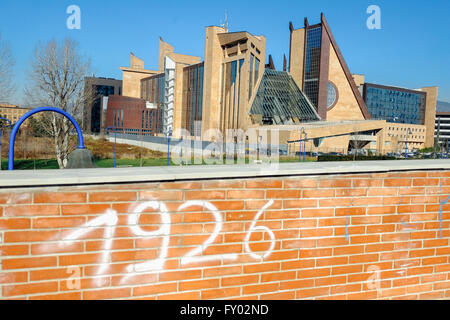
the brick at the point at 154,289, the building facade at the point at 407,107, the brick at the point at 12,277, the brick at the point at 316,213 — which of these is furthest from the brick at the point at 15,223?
the building facade at the point at 407,107

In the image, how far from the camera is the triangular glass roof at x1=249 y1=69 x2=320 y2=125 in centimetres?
5741

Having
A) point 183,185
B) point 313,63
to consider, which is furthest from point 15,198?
point 313,63

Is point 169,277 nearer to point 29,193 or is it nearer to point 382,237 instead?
point 29,193

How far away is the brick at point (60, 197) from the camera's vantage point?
216 cm

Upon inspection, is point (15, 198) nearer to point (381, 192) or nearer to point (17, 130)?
point (381, 192)

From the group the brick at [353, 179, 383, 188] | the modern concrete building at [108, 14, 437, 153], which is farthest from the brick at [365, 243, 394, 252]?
the modern concrete building at [108, 14, 437, 153]

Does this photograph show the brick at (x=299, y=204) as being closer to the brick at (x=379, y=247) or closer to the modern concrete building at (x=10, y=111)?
the brick at (x=379, y=247)

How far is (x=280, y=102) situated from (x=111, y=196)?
59.5m

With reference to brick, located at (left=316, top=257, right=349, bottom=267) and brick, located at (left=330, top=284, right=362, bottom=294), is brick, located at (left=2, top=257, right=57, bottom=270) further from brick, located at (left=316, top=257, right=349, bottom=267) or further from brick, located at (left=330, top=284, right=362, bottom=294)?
brick, located at (left=330, top=284, right=362, bottom=294)

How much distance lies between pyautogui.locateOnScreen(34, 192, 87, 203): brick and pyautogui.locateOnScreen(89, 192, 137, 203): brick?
6 cm

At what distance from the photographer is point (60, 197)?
7.21 ft
